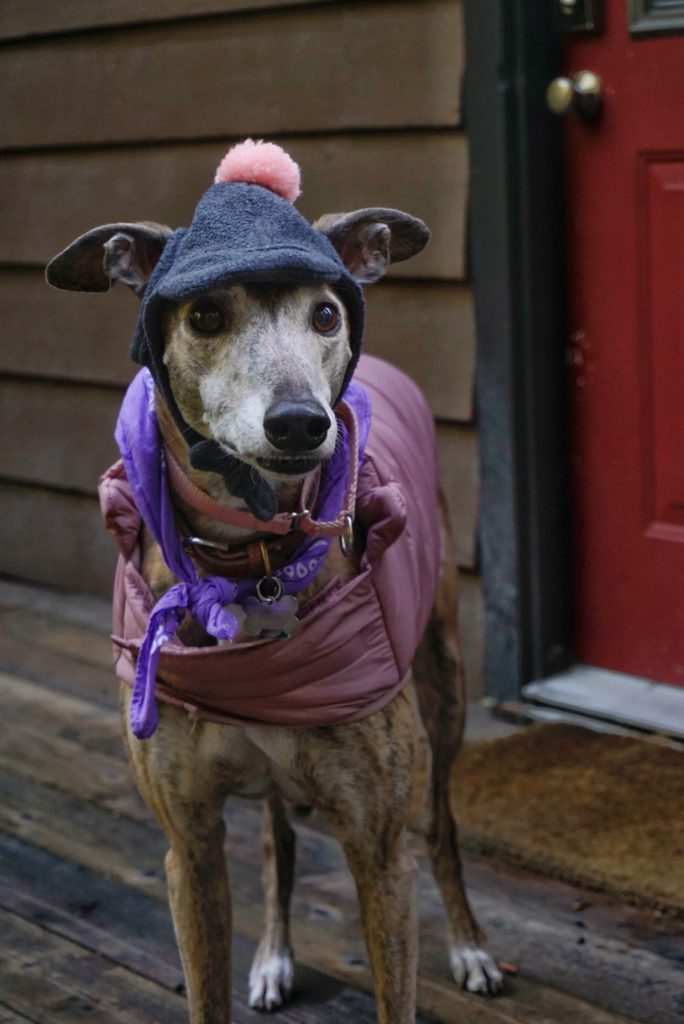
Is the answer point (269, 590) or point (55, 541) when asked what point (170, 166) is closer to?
point (55, 541)

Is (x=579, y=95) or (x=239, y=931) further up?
(x=579, y=95)

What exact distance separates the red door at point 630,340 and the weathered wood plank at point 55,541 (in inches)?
75.6

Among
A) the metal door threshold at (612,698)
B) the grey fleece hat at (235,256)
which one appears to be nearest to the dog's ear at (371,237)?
the grey fleece hat at (235,256)

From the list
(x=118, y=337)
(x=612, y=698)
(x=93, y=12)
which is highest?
(x=93, y=12)

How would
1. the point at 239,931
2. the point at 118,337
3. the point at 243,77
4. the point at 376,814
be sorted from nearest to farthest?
the point at 376,814 < the point at 239,931 < the point at 243,77 < the point at 118,337

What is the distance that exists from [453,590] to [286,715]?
2.64 ft

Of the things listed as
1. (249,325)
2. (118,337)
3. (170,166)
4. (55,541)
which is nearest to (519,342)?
(170,166)

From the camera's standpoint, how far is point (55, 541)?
17.5ft

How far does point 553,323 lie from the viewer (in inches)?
146

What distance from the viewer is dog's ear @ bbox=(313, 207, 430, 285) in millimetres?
2174

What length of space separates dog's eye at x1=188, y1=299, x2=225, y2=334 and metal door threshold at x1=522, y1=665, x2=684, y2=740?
1967 mm

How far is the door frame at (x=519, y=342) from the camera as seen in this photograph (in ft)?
11.7

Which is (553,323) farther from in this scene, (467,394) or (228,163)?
(228,163)

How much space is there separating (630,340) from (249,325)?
186 cm
